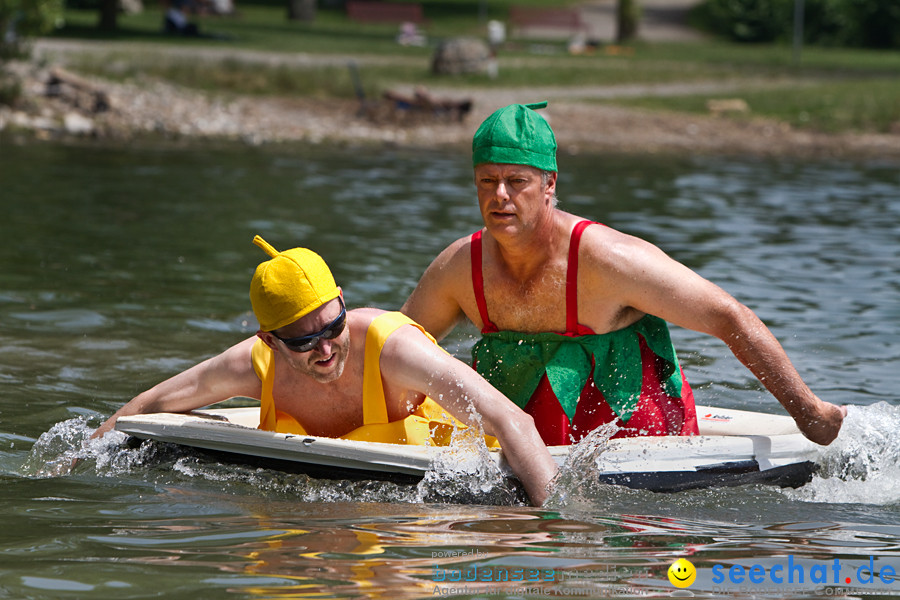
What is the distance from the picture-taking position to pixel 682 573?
13.3ft

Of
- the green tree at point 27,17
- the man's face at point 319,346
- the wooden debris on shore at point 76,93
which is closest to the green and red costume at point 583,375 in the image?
the man's face at point 319,346

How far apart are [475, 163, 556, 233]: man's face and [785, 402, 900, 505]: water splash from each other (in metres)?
1.68

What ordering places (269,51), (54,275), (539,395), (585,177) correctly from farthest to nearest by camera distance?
(269,51) → (585,177) → (54,275) → (539,395)

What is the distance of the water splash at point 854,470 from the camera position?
518 cm

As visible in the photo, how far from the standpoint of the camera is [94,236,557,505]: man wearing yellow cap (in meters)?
4.66

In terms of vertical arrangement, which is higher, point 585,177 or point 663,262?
point 663,262

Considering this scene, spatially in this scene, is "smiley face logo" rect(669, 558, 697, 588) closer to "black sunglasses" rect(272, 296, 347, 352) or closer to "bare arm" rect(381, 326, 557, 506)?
"bare arm" rect(381, 326, 557, 506)

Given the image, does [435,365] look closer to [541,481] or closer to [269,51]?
[541,481]

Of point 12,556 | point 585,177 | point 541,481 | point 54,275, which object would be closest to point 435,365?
point 541,481

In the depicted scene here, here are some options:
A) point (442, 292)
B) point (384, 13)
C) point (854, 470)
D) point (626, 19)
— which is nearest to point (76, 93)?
point (442, 292)

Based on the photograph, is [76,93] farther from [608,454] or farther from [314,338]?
[608,454]

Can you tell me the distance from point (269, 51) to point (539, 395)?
23937 millimetres

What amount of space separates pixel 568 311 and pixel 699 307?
563mm

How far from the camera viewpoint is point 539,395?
17.2ft
